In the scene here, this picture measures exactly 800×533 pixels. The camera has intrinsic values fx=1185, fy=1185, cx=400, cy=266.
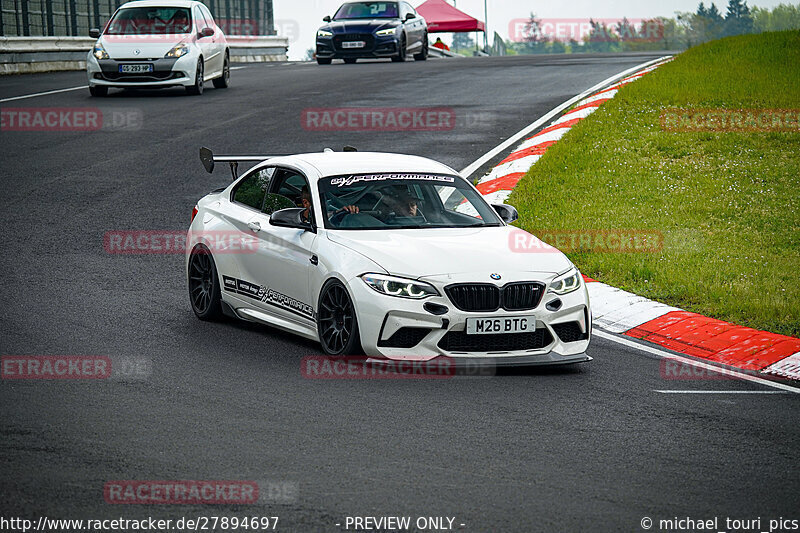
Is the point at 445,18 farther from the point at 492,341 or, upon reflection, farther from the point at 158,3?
the point at 492,341

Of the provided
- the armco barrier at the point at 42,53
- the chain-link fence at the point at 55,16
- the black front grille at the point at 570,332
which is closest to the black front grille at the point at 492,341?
the black front grille at the point at 570,332

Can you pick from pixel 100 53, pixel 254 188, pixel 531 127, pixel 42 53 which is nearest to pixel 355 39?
pixel 42 53

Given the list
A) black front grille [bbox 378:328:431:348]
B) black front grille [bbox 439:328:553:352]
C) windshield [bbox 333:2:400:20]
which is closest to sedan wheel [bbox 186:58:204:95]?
windshield [bbox 333:2:400:20]

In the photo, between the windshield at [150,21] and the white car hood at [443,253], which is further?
the windshield at [150,21]

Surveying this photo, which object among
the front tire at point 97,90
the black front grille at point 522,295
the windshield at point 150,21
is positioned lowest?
the black front grille at point 522,295

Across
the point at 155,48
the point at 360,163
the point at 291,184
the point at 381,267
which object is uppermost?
the point at 155,48

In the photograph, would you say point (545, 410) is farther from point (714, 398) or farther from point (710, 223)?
point (710, 223)

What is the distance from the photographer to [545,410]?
7227 mm

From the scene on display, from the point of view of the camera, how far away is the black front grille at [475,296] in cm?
799

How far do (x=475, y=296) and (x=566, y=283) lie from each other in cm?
78

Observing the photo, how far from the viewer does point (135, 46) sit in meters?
22.7

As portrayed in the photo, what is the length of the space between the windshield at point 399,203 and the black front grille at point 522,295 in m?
1.15

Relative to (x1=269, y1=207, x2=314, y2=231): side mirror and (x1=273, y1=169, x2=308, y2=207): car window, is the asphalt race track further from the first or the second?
(x1=273, y1=169, x2=308, y2=207): car window

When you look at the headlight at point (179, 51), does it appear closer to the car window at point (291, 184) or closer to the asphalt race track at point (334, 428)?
the asphalt race track at point (334, 428)
